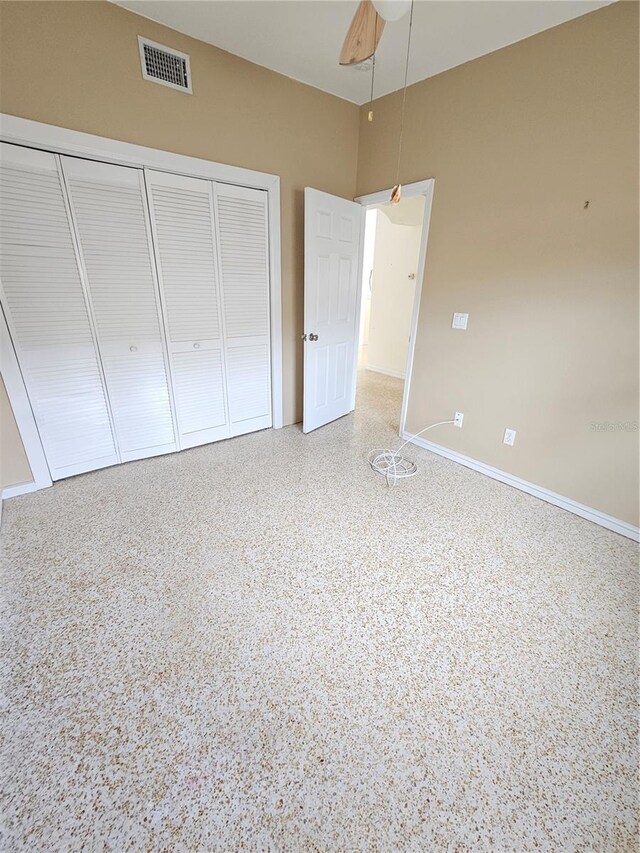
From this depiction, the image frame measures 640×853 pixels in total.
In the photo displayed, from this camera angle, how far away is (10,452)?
2244mm

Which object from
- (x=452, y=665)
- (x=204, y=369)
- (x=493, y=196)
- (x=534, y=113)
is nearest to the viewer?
(x=452, y=665)

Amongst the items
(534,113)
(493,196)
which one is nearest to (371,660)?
(493,196)

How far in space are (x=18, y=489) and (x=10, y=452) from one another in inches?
10.4

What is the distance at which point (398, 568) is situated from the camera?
1.86 meters

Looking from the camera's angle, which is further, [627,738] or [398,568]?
[398,568]

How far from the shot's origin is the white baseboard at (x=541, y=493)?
6.99 ft

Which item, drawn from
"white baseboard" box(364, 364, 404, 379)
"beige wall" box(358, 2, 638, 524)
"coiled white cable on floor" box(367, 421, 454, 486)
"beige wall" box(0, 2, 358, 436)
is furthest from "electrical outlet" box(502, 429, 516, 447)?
"white baseboard" box(364, 364, 404, 379)

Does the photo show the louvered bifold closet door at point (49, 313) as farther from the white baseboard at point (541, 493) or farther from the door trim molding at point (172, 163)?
the white baseboard at point (541, 493)

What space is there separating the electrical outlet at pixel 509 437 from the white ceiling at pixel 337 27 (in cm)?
227

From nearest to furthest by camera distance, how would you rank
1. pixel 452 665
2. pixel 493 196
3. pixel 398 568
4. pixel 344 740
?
pixel 344 740, pixel 452 665, pixel 398 568, pixel 493 196

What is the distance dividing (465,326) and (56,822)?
3063 millimetres

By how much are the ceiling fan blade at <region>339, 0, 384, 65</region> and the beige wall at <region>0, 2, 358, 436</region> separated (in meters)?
1.45

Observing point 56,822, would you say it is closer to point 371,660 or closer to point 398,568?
point 371,660

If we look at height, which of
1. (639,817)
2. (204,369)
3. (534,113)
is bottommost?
(639,817)
